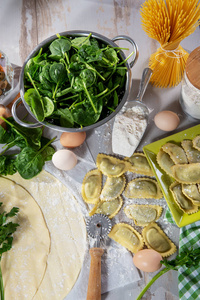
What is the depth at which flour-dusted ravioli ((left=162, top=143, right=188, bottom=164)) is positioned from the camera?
1120 millimetres

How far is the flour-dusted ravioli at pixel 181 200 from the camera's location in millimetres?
1103

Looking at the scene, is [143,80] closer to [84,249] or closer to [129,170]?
[129,170]

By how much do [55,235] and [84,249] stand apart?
4.8 inches

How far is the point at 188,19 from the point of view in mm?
970

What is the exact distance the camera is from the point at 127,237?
1.14 metres

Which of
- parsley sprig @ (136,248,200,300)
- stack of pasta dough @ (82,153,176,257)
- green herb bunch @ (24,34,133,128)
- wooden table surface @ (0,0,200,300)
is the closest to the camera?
green herb bunch @ (24,34,133,128)

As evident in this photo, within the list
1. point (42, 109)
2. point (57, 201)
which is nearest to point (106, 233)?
point (57, 201)

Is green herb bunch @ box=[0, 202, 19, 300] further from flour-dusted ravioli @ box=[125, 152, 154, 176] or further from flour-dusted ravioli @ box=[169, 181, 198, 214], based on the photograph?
flour-dusted ravioli @ box=[169, 181, 198, 214]

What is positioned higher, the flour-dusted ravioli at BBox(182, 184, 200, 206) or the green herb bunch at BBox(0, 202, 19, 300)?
the flour-dusted ravioli at BBox(182, 184, 200, 206)

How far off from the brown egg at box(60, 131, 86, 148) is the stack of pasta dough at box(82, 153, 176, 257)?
106mm

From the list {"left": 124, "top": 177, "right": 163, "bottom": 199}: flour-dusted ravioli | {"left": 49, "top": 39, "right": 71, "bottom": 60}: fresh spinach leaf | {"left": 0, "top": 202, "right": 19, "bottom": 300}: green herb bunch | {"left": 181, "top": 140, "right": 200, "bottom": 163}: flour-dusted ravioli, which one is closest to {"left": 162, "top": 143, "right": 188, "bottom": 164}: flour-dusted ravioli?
{"left": 181, "top": 140, "right": 200, "bottom": 163}: flour-dusted ravioli

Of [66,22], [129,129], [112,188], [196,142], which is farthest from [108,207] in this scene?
[66,22]

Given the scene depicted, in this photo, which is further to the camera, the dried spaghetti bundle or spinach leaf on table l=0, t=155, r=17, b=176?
spinach leaf on table l=0, t=155, r=17, b=176

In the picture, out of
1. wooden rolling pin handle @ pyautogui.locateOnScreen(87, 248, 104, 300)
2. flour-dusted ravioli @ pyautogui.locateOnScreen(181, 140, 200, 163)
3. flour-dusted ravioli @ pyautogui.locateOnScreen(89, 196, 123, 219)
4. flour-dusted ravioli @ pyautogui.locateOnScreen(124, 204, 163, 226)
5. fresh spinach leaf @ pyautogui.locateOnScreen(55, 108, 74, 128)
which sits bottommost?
wooden rolling pin handle @ pyautogui.locateOnScreen(87, 248, 104, 300)
